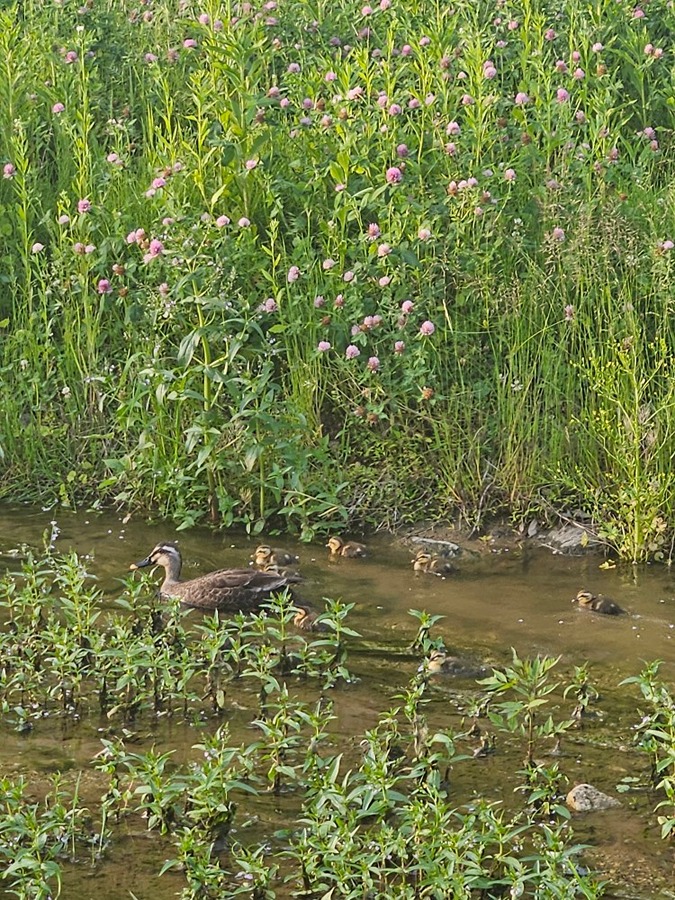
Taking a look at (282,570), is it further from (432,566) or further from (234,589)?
(432,566)

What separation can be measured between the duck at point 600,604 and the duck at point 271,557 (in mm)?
1683

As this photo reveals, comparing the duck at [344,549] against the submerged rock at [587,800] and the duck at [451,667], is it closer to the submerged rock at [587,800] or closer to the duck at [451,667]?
the duck at [451,667]

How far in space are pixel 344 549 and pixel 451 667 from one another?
1904 millimetres

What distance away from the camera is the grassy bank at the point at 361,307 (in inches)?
355

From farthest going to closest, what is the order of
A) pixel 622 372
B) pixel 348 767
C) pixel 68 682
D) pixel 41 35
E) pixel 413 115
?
pixel 41 35 → pixel 413 115 → pixel 622 372 → pixel 68 682 → pixel 348 767

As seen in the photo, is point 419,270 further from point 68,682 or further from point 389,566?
point 68,682

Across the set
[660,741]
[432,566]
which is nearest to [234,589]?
[432,566]

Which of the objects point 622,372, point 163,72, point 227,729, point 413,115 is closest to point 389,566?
point 622,372

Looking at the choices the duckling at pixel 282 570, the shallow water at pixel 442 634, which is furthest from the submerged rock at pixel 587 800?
the duckling at pixel 282 570

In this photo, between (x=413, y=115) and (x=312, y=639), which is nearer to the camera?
(x=312, y=639)

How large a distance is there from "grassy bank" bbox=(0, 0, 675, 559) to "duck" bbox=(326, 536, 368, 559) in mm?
314

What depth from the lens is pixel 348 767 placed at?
612 cm

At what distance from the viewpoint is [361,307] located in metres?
9.25

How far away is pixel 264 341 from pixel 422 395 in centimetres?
101
